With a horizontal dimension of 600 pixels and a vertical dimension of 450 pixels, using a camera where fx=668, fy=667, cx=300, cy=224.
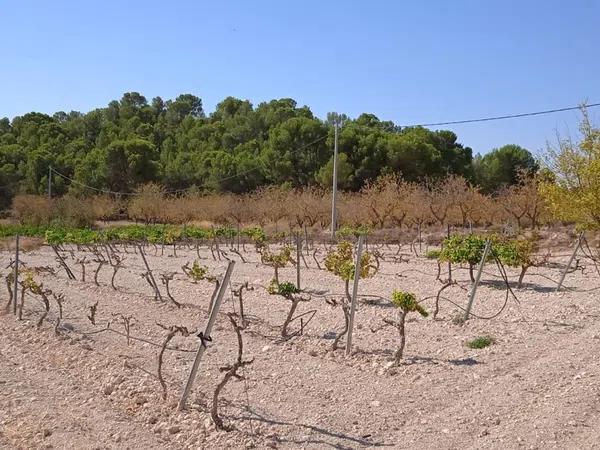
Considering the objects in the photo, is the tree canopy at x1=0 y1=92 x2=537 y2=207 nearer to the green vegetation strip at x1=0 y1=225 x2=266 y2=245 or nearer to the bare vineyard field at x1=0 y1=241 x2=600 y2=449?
the green vegetation strip at x1=0 y1=225 x2=266 y2=245

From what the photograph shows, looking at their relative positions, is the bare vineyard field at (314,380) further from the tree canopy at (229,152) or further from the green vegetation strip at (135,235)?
the tree canopy at (229,152)

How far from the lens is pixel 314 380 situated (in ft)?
21.8

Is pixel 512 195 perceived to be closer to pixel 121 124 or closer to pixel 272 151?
pixel 272 151

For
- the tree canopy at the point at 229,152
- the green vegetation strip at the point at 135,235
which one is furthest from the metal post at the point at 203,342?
the tree canopy at the point at 229,152

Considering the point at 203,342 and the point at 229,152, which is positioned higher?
the point at 229,152

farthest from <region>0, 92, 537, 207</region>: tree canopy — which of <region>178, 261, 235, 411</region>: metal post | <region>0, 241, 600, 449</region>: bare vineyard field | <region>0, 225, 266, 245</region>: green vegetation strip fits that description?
<region>178, 261, 235, 411</region>: metal post

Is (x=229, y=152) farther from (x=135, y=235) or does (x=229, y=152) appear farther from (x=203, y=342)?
(x=203, y=342)

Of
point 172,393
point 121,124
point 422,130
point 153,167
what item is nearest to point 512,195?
point 422,130

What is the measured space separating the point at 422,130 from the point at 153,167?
1871 cm

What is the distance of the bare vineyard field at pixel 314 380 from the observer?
5.20 m

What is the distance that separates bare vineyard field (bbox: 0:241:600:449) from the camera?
520 centimetres

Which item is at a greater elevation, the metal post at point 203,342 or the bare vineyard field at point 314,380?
the metal post at point 203,342

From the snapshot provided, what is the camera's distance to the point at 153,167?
1845 inches

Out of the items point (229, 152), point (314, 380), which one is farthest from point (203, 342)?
point (229, 152)
